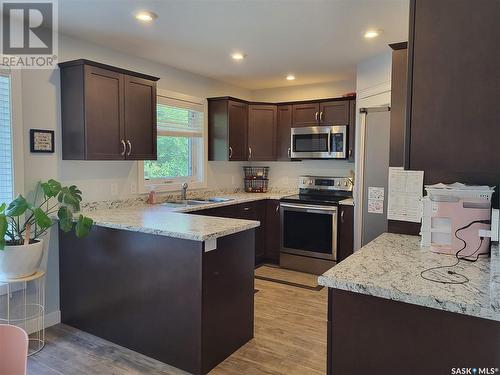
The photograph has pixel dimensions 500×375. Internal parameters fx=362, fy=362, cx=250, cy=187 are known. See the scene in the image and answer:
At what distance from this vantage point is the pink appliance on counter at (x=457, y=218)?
1.82m

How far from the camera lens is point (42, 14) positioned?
274cm

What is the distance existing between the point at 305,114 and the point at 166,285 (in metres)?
3.31

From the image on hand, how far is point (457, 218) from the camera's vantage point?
6.12 feet

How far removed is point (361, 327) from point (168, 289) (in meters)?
1.47

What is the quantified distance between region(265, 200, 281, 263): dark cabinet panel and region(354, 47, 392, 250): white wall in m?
1.13

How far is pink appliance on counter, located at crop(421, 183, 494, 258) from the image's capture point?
1.82m

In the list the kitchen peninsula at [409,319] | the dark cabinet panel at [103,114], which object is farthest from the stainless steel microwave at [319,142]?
the kitchen peninsula at [409,319]

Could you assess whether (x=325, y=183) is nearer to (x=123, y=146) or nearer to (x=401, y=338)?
(x=123, y=146)

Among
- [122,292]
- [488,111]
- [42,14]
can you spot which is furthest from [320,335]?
[42,14]

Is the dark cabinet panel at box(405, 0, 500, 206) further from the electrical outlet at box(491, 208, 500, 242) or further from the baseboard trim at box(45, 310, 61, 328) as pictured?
the baseboard trim at box(45, 310, 61, 328)

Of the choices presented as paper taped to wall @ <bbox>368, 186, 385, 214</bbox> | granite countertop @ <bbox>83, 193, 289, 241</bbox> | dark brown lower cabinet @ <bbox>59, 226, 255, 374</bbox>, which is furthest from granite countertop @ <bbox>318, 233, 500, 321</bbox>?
paper taped to wall @ <bbox>368, 186, 385, 214</bbox>

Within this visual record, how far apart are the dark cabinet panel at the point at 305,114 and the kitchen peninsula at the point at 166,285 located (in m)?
2.58

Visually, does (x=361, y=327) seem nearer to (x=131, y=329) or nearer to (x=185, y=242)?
(x=185, y=242)

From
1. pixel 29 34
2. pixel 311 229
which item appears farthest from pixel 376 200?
pixel 29 34
